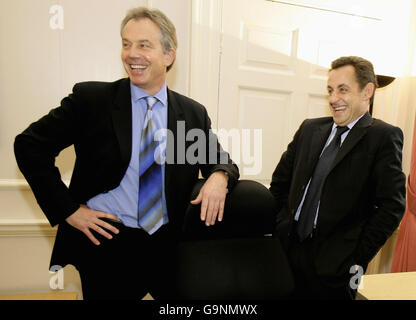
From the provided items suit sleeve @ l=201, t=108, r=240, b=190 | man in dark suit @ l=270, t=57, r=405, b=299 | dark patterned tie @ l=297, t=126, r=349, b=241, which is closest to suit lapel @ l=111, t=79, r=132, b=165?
suit sleeve @ l=201, t=108, r=240, b=190

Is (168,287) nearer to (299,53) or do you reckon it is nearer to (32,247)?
(32,247)

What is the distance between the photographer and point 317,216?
148 cm

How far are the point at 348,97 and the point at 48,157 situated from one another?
1.43 meters

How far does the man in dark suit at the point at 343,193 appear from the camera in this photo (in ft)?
4.55

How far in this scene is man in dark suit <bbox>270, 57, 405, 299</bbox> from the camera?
54.6 inches

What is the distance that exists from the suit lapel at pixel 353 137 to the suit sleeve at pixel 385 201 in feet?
0.35

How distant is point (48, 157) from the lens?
104 centimetres

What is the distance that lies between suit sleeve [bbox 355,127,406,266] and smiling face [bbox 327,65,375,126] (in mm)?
219

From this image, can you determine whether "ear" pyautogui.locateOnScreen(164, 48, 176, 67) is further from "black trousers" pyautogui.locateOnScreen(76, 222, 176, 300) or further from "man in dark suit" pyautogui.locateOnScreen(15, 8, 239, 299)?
"black trousers" pyautogui.locateOnScreen(76, 222, 176, 300)

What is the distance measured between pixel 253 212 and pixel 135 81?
2.30ft

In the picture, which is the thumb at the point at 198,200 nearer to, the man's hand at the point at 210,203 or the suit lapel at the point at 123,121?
the man's hand at the point at 210,203

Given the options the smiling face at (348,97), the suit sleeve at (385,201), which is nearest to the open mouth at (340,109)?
the smiling face at (348,97)

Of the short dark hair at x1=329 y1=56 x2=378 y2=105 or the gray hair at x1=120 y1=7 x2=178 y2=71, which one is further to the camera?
the short dark hair at x1=329 y1=56 x2=378 y2=105
